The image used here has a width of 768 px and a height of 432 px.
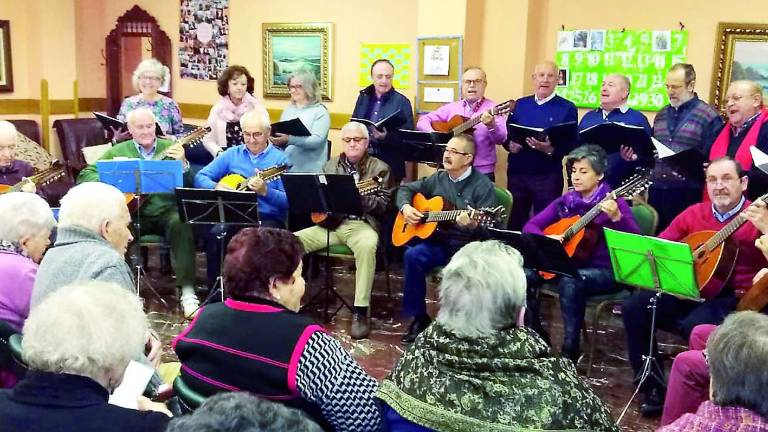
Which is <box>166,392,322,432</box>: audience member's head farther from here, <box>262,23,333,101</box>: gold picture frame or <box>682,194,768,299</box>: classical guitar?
<box>262,23,333,101</box>: gold picture frame

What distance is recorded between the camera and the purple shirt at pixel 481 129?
5351mm

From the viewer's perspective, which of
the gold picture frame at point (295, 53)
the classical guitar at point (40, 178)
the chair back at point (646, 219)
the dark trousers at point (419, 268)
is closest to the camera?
the chair back at point (646, 219)

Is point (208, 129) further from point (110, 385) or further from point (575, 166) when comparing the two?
point (110, 385)

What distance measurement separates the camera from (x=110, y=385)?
177 centimetres

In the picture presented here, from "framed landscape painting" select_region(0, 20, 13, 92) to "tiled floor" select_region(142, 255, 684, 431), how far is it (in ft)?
11.8

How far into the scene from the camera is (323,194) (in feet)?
14.5

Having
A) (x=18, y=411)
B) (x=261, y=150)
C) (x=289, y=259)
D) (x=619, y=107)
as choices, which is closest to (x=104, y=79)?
Result: (x=261, y=150)

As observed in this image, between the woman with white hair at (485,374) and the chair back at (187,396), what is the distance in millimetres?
485

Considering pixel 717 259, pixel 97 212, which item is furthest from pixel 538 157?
pixel 97 212

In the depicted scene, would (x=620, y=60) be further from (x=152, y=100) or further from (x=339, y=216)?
(x=152, y=100)

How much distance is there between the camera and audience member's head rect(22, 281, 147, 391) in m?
1.66

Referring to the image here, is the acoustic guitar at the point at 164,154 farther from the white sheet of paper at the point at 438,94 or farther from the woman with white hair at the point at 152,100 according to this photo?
the white sheet of paper at the point at 438,94

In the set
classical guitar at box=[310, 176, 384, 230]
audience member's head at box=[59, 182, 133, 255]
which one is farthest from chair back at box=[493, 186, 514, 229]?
audience member's head at box=[59, 182, 133, 255]

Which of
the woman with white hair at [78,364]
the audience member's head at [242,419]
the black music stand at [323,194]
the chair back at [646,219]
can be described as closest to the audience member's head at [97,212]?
the woman with white hair at [78,364]
